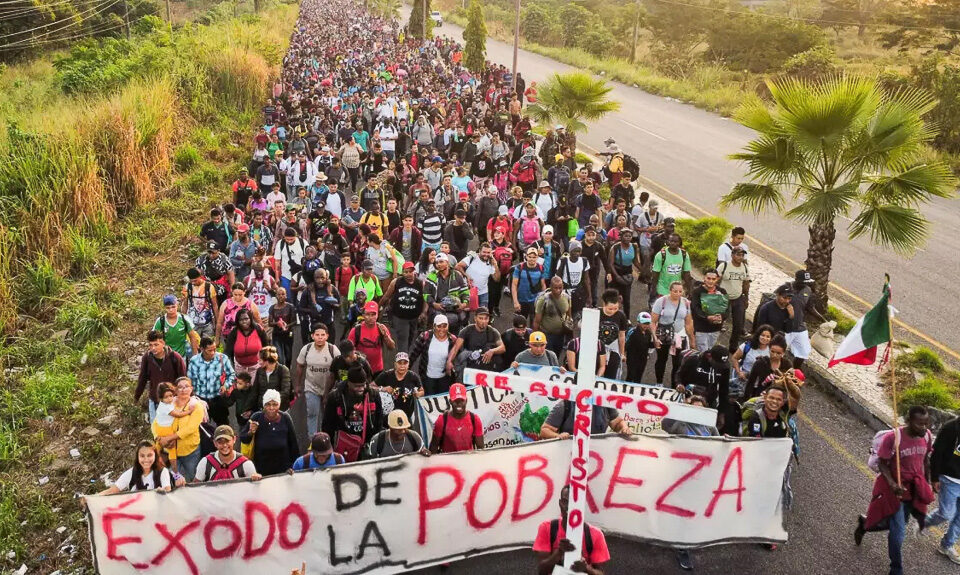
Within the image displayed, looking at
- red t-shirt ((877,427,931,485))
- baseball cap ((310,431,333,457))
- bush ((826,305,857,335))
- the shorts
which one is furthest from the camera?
bush ((826,305,857,335))

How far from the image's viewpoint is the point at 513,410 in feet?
26.7

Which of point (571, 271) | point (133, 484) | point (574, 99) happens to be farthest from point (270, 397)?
point (574, 99)

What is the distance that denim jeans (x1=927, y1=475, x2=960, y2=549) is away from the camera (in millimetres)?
6789

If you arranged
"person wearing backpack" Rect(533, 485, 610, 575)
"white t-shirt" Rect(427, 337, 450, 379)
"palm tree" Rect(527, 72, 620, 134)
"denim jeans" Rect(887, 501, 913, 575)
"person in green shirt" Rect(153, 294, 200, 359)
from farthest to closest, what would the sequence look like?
A: 1. "palm tree" Rect(527, 72, 620, 134)
2. "white t-shirt" Rect(427, 337, 450, 379)
3. "person in green shirt" Rect(153, 294, 200, 359)
4. "denim jeans" Rect(887, 501, 913, 575)
5. "person wearing backpack" Rect(533, 485, 610, 575)

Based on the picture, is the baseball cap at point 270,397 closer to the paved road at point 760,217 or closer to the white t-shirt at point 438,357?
the white t-shirt at point 438,357

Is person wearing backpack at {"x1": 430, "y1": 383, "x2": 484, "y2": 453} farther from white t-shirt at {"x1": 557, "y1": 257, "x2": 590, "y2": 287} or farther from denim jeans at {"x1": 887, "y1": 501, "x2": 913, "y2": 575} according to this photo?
white t-shirt at {"x1": 557, "y1": 257, "x2": 590, "y2": 287}

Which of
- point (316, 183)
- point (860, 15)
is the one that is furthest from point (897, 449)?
point (860, 15)

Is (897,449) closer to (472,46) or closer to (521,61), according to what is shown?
(472,46)

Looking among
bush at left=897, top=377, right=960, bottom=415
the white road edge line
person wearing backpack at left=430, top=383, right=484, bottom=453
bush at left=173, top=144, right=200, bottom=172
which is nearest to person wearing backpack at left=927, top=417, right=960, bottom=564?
bush at left=897, top=377, right=960, bottom=415

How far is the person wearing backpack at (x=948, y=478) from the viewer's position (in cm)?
677

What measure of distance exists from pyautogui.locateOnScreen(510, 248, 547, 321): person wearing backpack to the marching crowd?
0.02 m

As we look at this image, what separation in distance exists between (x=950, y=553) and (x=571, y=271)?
17.0 feet

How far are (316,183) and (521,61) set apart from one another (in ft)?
117

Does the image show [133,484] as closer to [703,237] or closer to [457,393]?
[457,393]
